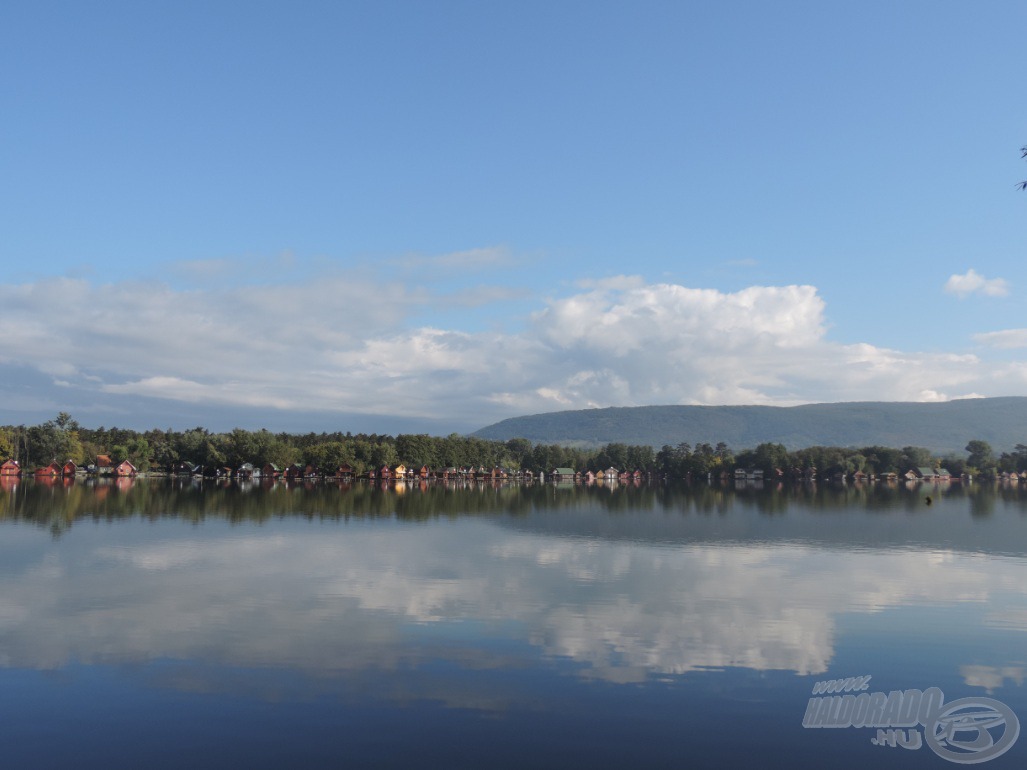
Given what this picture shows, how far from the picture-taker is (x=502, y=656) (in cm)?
1688

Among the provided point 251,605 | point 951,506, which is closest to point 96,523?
point 251,605

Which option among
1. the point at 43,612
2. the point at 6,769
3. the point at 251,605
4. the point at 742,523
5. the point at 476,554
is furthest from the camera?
the point at 742,523

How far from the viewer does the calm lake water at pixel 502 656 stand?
39.3ft

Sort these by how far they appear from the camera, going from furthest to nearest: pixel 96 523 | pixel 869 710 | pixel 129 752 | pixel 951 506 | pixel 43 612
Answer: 1. pixel 951 506
2. pixel 96 523
3. pixel 43 612
4. pixel 869 710
5. pixel 129 752

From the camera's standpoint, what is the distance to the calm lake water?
39.3 feet

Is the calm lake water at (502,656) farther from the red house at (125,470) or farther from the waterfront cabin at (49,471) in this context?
Answer: the red house at (125,470)

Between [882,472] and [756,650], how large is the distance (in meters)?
199

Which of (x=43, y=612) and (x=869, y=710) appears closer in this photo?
(x=869, y=710)

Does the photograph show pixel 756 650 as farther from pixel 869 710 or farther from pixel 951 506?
pixel 951 506

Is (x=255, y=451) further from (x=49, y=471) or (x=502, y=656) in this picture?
(x=502, y=656)

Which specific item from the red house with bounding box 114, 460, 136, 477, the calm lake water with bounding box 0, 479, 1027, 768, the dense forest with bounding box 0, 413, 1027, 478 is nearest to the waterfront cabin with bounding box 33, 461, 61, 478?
the dense forest with bounding box 0, 413, 1027, 478

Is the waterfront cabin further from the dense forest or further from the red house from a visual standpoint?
the red house

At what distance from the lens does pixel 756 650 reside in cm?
1764

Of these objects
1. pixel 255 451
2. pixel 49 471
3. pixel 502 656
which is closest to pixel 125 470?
pixel 49 471
